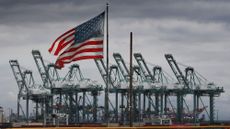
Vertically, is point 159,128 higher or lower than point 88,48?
lower

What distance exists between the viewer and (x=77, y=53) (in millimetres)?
27000

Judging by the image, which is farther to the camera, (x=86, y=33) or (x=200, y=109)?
(x=200, y=109)

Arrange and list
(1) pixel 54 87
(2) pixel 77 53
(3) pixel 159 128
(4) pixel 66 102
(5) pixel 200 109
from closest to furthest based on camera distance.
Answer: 1. (3) pixel 159 128
2. (2) pixel 77 53
3. (1) pixel 54 87
4. (4) pixel 66 102
5. (5) pixel 200 109

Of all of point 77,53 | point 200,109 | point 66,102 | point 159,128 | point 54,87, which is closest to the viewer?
point 159,128

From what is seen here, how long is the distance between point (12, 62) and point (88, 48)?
530 feet

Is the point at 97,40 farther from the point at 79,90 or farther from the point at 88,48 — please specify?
the point at 79,90

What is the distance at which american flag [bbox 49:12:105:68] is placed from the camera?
27.0 meters

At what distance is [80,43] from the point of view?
27281mm

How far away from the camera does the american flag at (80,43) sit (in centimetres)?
2703

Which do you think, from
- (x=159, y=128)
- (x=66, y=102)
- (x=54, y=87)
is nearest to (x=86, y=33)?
(x=159, y=128)

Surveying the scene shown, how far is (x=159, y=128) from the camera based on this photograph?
65.7 feet

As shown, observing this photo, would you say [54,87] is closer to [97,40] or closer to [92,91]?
[92,91]

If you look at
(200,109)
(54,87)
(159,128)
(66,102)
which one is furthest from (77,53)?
(200,109)

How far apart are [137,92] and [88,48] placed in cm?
14460
